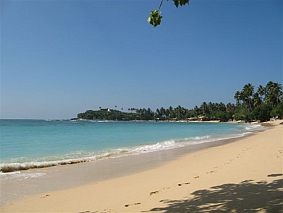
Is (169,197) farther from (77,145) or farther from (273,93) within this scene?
(273,93)

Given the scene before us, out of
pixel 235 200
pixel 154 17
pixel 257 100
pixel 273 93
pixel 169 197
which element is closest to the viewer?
pixel 154 17

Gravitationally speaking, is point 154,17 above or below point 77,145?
above

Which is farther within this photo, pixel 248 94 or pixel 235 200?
pixel 248 94

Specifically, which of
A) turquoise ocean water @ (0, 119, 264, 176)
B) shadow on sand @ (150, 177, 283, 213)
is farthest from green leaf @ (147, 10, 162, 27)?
turquoise ocean water @ (0, 119, 264, 176)

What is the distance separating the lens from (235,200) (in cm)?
479

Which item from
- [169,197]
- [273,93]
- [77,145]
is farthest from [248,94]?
[169,197]

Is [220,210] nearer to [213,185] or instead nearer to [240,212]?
[240,212]

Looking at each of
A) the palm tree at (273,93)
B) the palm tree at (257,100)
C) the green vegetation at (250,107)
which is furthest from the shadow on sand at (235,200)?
the palm tree at (257,100)

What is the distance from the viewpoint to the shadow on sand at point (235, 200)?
169 inches

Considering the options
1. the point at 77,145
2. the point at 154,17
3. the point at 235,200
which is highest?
the point at 154,17

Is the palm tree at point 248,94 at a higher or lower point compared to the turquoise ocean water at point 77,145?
higher

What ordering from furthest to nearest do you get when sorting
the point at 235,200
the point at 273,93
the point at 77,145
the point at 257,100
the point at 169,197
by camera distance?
Result: 1. the point at 257,100
2. the point at 273,93
3. the point at 77,145
4. the point at 169,197
5. the point at 235,200

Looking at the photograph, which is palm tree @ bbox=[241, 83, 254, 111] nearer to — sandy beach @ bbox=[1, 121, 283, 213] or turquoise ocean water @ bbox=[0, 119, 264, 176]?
turquoise ocean water @ bbox=[0, 119, 264, 176]

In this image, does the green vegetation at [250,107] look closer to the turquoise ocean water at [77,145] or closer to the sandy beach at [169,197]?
the turquoise ocean water at [77,145]
